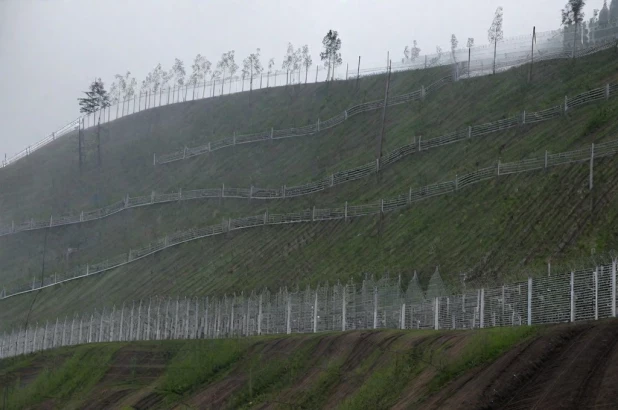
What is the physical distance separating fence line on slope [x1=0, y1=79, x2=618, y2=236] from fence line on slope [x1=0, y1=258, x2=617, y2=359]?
54.5ft

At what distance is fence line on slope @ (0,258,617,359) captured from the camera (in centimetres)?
2705

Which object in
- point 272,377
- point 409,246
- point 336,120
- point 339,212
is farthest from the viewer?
point 336,120

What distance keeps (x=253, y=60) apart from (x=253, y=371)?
8862cm

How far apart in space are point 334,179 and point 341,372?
42095 millimetres

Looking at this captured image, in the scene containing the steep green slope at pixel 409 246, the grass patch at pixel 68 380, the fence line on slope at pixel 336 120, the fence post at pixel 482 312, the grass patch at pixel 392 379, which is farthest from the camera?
the fence line on slope at pixel 336 120

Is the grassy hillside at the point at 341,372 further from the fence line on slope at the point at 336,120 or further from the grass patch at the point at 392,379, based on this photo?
the fence line on slope at the point at 336,120

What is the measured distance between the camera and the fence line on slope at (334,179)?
59125 millimetres

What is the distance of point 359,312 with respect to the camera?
39062 mm

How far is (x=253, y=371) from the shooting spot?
36.3 metres

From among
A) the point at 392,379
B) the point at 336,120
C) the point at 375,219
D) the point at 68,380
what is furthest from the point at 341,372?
the point at 336,120

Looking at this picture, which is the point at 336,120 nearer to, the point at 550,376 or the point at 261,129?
the point at 261,129

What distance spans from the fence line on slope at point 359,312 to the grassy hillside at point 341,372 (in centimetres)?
230

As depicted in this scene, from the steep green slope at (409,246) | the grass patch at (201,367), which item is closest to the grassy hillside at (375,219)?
the steep green slope at (409,246)

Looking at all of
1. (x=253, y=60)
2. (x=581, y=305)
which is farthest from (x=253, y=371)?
(x=253, y=60)
